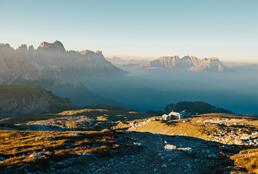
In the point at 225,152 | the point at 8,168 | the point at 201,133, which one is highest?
the point at 8,168

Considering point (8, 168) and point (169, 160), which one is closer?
point (8, 168)

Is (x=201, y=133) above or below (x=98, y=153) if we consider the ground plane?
below

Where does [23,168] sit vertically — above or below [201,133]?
above

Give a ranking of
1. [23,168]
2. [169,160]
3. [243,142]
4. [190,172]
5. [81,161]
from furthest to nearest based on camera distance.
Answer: [243,142]
[169,160]
[81,161]
[190,172]
[23,168]

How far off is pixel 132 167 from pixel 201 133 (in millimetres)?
51351

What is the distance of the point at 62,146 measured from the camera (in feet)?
144

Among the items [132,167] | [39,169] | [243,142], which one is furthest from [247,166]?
[243,142]

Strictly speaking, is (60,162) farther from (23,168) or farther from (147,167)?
(147,167)

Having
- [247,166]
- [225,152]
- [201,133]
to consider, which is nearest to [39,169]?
[247,166]

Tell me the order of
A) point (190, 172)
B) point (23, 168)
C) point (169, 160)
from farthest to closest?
point (169, 160) → point (190, 172) → point (23, 168)

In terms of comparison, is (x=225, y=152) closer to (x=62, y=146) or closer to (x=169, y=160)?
(x=169, y=160)

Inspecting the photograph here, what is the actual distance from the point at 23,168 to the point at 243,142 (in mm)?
46046

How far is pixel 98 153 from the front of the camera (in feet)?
128

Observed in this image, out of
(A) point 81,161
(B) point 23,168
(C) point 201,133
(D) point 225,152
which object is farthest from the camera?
(C) point 201,133
